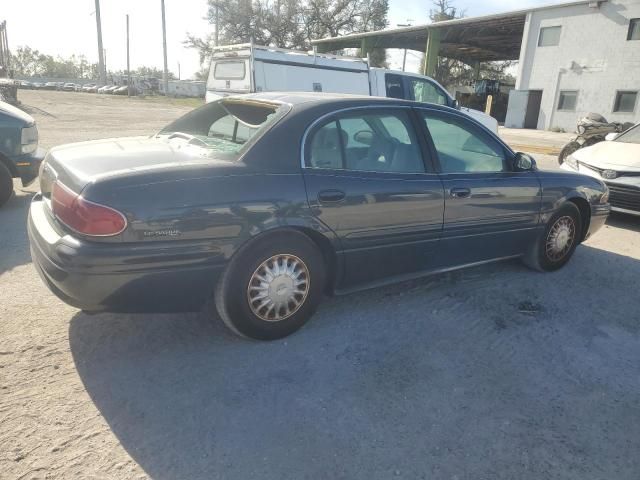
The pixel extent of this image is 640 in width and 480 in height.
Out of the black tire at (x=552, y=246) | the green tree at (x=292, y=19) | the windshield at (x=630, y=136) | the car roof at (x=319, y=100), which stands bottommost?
the black tire at (x=552, y=246)

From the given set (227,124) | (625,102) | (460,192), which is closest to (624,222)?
(460,192)

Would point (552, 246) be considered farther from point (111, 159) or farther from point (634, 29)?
point (634, 29)

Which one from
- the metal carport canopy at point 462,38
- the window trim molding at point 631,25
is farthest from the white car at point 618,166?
the metal carport canopy at point 462,38

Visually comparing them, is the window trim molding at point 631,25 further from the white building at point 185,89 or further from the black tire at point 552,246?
the white building at point 185,89

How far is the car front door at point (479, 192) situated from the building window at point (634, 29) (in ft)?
85.8

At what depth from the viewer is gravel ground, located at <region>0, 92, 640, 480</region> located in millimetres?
2189

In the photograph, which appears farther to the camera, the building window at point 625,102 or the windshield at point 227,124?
the building window at point 625,102

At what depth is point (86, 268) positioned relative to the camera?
2500 mm

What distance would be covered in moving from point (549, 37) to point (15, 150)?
29795 millimetres

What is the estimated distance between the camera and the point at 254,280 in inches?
116

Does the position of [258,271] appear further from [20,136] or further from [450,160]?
[20,136]

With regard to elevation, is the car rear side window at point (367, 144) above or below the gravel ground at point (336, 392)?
above

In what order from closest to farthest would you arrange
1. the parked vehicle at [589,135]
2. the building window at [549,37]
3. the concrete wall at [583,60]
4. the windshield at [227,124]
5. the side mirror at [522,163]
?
the windshield at [227,124] → the side mirror at [522,163] → the parked vehicle at [589,135] → the concrete wall at [583,60] → the building window at [549,37]

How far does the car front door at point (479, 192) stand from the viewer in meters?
3.69
